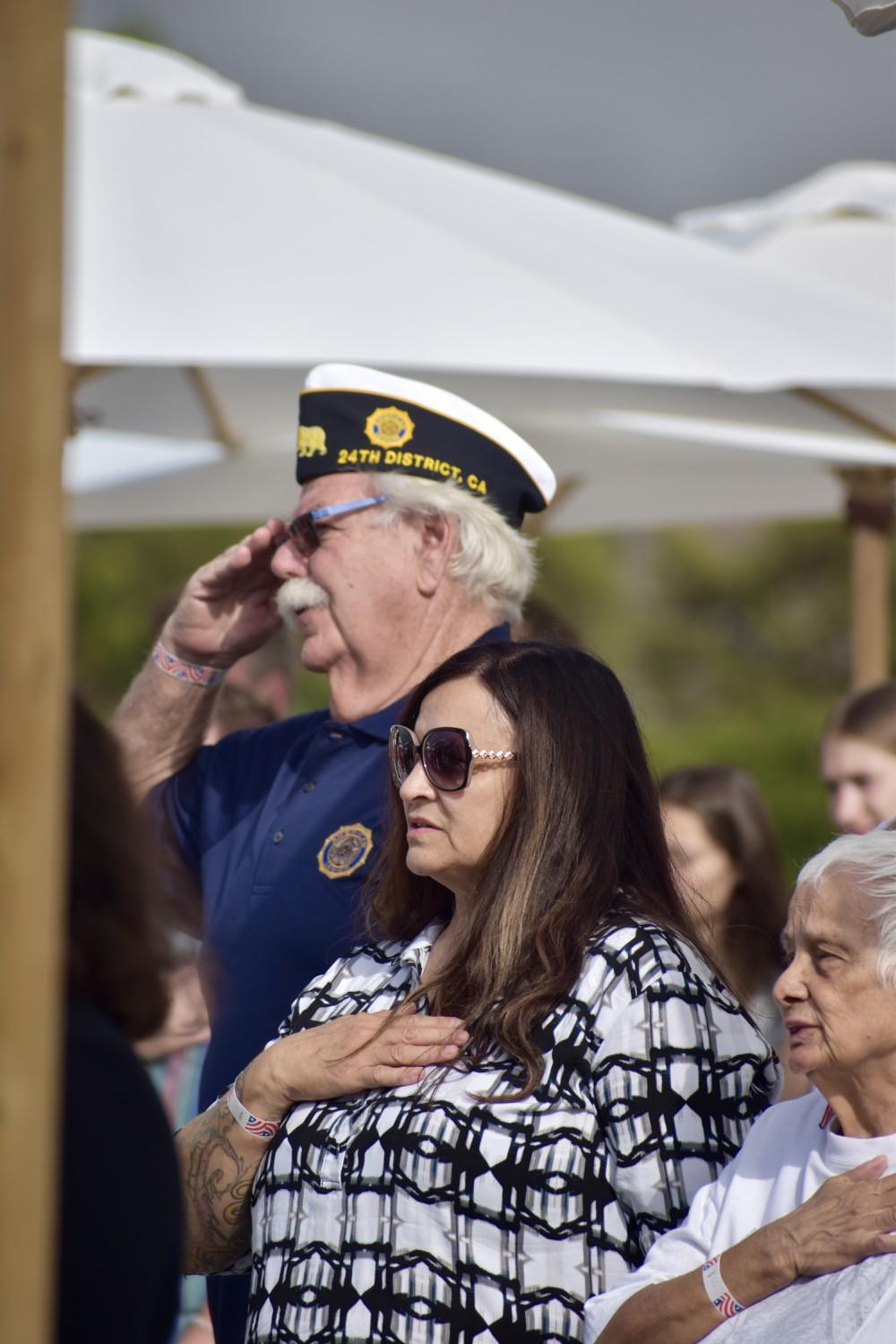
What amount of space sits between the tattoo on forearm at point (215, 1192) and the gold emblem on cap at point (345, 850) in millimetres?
467

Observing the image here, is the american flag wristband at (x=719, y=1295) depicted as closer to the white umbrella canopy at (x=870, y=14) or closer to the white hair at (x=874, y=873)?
the white hair at (x=874, y=873)

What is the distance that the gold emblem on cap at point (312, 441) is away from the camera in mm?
3084

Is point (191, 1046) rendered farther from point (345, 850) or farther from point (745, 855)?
point (745, 855)

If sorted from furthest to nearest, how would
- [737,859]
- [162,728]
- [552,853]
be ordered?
[737,859] < [162,728] < [552,853]

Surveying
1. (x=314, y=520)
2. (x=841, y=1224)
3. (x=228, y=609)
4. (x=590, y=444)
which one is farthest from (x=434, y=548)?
(x=590, y=444)

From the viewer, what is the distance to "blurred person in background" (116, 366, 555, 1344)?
2.70 m

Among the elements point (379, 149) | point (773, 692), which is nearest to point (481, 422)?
point (379, 149)

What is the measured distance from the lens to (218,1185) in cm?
233

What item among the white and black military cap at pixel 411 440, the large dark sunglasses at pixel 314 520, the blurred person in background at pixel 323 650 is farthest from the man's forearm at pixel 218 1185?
the white and black military cap at pixel 411 440

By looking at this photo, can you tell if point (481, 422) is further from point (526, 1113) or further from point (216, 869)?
point (526, 1113)

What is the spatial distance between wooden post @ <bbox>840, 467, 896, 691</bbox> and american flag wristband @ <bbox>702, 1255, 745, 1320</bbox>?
3974 millimetres

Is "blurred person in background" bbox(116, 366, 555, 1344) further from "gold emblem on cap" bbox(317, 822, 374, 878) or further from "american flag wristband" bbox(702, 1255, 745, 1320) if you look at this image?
"american flag wristband" bbox(702, 1255, 745, 1320)

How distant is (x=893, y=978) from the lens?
193 cm

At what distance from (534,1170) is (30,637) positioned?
1.10m
